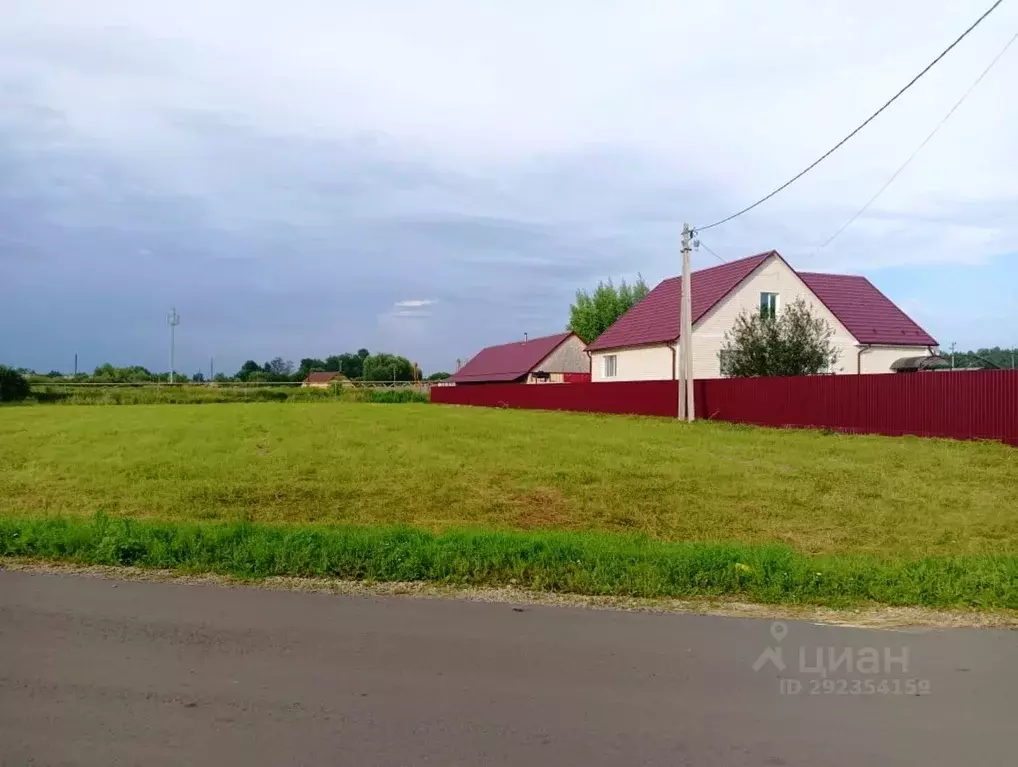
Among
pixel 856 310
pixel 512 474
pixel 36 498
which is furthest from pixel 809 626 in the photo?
pixel 856 310

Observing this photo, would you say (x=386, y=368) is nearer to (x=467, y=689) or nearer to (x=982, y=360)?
(x=982, y=360)

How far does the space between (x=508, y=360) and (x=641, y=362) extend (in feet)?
99.5

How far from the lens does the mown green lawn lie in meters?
10.9

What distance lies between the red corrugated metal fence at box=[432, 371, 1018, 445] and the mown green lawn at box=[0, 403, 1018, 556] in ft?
3.58

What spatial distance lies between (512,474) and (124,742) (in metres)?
11.1

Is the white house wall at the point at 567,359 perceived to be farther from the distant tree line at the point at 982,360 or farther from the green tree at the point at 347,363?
the green tree at the point at 347,363

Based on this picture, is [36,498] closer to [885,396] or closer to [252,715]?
[252,715]

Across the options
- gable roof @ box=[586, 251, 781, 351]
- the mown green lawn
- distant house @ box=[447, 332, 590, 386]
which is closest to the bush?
distant house @ box=[447, 332, 590, 386]

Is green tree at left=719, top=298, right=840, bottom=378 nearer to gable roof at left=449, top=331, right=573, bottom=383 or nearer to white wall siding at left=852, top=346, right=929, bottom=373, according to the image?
white wall siding at left=852, top=346, right=929, bottom=373

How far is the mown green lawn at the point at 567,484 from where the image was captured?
35.6 feet

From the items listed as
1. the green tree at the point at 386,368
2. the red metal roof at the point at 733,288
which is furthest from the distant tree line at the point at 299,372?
the red metal roof at the point at 733,288

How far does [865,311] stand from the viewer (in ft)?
137

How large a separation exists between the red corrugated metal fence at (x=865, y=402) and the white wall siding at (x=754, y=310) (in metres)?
6.00

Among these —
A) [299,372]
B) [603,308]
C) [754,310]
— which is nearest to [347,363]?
[299,372]
